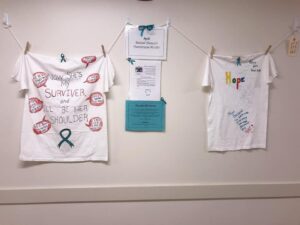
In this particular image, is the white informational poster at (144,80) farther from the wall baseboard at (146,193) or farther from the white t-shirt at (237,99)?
the wall baseboard at (146,193)

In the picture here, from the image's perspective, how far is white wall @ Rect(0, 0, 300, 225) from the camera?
1.90 meters

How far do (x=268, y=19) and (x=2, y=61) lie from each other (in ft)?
6.45

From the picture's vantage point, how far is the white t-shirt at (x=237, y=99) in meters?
2.00

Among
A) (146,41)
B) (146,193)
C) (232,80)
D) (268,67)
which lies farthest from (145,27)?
(146,193)

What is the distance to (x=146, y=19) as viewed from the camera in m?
1.94

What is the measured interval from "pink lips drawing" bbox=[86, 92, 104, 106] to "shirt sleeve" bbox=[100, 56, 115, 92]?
2.3 inches

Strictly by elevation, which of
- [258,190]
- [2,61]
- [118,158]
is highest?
[2,61]

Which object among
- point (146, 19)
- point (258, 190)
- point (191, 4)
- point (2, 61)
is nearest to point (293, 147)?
point (258, 190)

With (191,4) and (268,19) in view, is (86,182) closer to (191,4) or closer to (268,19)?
(191,4)

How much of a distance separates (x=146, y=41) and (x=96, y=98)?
0.55 metres

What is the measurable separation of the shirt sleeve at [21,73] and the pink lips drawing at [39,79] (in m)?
0.06

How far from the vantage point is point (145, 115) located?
6.48 ft


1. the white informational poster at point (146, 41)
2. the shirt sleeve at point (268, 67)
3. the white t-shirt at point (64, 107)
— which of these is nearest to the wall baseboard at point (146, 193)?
the white t-shirt at point (64, 107)

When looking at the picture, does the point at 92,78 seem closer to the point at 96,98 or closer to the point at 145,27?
the point at 96,98
